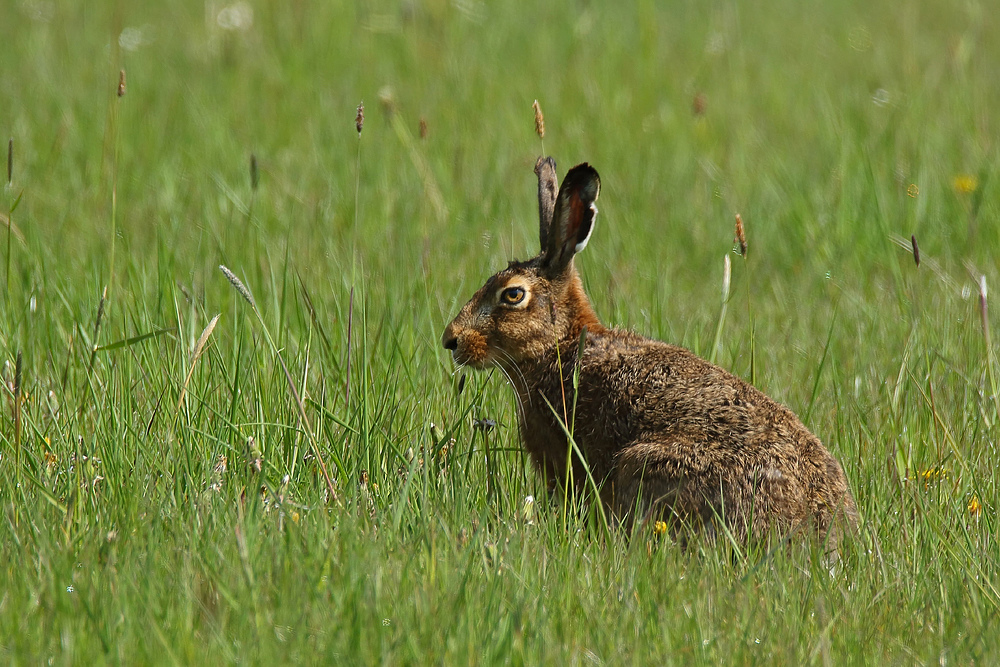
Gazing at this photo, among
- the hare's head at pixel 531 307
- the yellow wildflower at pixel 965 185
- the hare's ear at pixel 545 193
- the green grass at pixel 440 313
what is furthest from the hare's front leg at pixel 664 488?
the yellow wildflower at pixel 965 185

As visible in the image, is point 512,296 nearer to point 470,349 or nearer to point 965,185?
point 470,349

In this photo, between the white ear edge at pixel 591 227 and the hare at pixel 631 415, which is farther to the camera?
the white ear edge at pixel 591 227

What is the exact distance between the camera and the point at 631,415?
3.98 meters

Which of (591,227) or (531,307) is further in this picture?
(531,307)

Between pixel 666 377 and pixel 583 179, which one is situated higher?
pixel 583 179

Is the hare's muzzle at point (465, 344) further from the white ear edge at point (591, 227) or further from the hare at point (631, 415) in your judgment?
the white ear edge at point (591, 227)

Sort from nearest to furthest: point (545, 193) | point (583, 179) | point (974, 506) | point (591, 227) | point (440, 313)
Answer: point (974, 506)
point (583, 179)
point (591, 227)
point (545, 193)
point (440, 313)

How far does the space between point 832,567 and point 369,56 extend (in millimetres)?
7034

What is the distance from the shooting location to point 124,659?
8.40 feet

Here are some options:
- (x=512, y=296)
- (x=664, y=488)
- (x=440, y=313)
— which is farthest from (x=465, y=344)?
(x=664, y=488)

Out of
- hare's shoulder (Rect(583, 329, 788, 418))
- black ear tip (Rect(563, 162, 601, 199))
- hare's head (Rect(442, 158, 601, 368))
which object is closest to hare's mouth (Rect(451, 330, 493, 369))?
hare's head (Rect(442, 158, 601, 368))

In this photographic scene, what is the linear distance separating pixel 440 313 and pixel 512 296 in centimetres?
86

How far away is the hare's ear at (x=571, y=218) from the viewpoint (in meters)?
4.13

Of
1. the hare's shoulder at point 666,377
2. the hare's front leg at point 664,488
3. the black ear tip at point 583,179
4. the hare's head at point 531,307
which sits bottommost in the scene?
the hare's front leg at point 664,488
